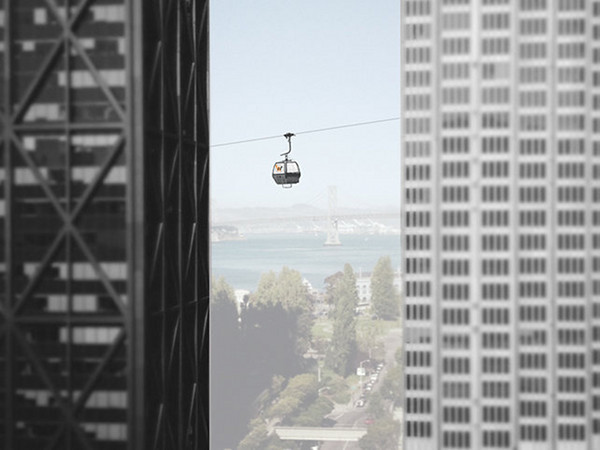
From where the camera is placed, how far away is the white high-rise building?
9125cm

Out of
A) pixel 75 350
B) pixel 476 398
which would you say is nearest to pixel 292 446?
pixel 476 398

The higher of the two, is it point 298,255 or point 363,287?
point 298,255

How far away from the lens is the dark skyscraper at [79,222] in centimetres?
3120

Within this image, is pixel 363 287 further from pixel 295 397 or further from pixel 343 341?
pixel 295 397

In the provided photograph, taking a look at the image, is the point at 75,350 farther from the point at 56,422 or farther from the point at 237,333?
the point at 237,333

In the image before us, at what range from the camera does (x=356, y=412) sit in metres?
162

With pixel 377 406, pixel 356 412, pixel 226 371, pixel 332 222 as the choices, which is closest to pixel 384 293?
pixel 377 406

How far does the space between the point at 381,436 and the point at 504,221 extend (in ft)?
243

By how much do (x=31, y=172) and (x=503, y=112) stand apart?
72.1m

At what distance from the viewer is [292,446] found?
158250 mm

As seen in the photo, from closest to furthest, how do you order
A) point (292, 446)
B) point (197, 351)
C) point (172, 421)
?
point (172, 421) → point (197, 351) → point (292, 446)

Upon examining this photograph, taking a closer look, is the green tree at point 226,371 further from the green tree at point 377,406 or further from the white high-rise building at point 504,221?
the white high-rise building at point 504,221

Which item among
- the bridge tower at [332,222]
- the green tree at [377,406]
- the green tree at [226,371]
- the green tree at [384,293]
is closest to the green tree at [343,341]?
the green tree at [384,293]

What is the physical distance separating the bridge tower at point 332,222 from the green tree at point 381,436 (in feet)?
155
